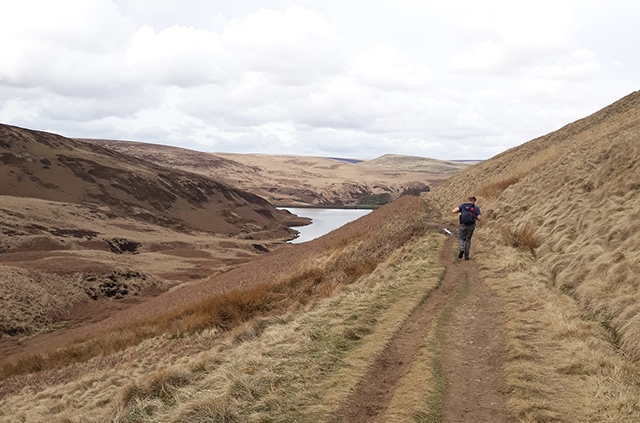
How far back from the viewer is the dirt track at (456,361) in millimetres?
6434

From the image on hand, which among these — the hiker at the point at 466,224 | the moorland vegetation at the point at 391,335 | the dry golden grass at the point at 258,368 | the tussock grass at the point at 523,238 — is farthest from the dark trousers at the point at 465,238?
the tussock grass at the point at 523,238

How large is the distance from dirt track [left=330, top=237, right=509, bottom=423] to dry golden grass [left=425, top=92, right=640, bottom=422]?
328 millimetres

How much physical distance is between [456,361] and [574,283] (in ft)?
18.0

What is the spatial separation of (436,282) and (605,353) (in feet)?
19.6

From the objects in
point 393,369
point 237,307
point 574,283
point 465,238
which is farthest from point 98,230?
point 393,369

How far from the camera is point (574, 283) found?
11656 millimetres

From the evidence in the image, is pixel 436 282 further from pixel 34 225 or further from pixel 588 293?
pixel 34 225

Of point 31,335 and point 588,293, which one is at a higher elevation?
point 588,293

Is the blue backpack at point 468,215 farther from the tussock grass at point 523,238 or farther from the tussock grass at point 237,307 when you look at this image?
the tussock grass at point 237,307

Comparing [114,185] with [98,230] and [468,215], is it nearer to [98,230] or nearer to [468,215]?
[98,230]

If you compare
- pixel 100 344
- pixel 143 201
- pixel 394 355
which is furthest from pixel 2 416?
pixel 143 201

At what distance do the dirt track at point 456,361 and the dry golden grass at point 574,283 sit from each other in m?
0.33

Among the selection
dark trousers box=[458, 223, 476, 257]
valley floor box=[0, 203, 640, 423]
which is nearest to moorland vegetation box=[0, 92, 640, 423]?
valley floor box=[0, 203, 640, 423]

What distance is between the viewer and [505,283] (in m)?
13.3
